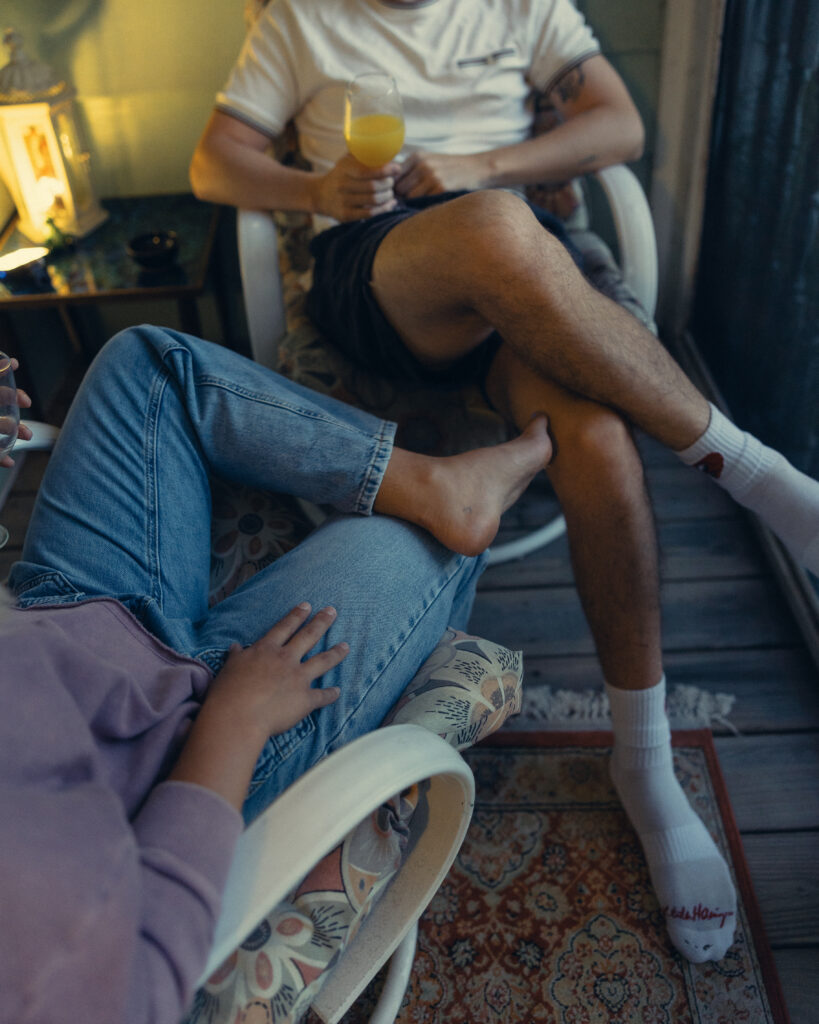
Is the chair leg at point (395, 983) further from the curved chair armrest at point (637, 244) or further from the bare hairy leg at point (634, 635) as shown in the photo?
the curved chair armrest at point (637, 244)

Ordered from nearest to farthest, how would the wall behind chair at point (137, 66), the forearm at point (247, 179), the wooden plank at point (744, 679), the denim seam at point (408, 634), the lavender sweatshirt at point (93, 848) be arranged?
the lavender sweatshirt at point (93, 848) < the denim seam at point (408, 634) < the wooden plank at point (744, 679) < the forearm at point (247, 179) < the wall behind chair at point (137, 66)

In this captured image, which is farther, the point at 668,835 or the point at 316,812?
the point at 668,835

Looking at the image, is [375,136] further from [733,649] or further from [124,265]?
[733,649]

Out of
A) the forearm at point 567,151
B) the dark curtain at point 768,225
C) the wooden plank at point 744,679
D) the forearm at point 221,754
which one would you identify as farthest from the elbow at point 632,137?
the forearm at point 221,754

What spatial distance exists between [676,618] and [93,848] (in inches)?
50.4

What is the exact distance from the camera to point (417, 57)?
1607 millimetres

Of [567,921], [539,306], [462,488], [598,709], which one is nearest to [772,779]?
[598,709]

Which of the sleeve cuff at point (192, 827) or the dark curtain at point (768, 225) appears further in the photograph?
the dark curtain at point (768, 225)

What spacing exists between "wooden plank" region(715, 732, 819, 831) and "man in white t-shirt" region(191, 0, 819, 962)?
167 millimetres

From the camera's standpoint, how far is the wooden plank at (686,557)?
1.70 meters

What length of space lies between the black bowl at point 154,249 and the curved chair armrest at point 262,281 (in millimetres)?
300

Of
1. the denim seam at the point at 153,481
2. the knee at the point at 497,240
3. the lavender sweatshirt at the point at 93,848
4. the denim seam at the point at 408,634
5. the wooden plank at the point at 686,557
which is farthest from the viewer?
the wooden plank at the point at 686,557

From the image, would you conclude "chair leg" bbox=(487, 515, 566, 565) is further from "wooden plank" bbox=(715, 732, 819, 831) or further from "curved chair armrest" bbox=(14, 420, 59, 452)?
"curved chair armrest" bbox=(14, 420, 59, 452)

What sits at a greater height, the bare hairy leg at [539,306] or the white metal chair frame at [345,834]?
the bare hairy leg at [539,306]
